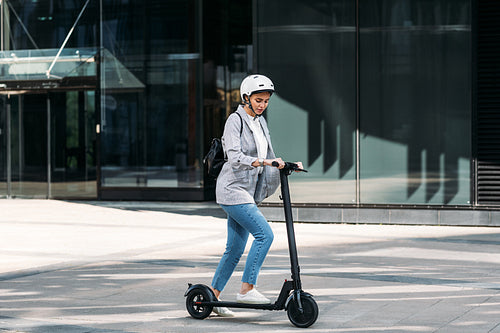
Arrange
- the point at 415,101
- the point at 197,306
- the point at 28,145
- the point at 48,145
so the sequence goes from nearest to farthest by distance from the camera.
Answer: the point at 197,306 < the point at 415,101 < the point at 48,145 < the point at 28,145

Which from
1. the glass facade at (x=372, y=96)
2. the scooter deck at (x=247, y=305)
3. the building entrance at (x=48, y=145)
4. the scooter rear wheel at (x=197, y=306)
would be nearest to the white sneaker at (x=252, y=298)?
the scooter deck at (x=247, y=305)

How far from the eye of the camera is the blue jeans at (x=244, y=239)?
6305 millimetres

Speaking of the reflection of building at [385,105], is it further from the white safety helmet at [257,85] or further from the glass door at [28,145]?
the white safety helmet at [257,85]

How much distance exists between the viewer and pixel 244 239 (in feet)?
21.6

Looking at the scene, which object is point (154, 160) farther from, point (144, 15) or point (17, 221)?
point (17, 221)

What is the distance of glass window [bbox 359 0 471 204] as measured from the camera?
545 inches

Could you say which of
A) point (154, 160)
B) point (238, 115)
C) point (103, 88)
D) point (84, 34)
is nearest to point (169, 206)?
point (154, 160)

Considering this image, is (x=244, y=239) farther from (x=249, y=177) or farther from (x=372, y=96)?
(x=372, y=96)

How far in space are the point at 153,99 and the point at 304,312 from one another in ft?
44.6

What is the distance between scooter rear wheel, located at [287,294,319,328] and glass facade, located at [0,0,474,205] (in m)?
8.18

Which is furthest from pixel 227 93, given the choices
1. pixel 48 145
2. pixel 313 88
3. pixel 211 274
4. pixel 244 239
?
pixel 244 239

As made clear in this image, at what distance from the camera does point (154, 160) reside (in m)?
19.3

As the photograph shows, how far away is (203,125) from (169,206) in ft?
6.82

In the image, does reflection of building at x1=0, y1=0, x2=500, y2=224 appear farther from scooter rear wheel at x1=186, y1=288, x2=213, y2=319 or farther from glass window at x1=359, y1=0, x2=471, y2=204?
scooter rear wheel at x1=186, y1=288, x2=213, y2=319
